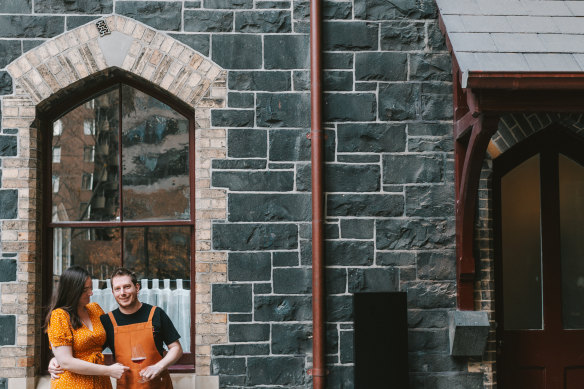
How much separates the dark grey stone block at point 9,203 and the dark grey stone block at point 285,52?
2.25 meters

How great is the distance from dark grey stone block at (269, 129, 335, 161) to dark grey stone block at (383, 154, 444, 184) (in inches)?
18.8

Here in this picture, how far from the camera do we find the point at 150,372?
154 inches

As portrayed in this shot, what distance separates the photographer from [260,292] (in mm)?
4828

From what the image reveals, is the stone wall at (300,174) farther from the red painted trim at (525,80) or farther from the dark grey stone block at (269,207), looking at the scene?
the red painted trim at (525,80)

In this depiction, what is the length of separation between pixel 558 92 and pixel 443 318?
76.9 inches

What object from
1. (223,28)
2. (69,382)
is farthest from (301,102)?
(69,382)

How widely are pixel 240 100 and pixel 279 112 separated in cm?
33

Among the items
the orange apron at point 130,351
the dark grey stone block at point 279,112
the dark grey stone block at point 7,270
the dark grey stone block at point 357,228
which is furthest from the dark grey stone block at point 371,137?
the dark grey stone block at point 7,270

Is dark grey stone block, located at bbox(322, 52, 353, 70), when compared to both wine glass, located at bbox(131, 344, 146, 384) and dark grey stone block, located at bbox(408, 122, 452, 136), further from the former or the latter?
wine glass, located at bbox(131, 344, 146, 384)

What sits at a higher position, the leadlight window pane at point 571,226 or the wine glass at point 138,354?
the leadlight window pane at point 571,226

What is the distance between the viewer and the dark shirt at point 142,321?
159 inches

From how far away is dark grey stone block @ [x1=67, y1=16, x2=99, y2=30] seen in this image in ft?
16.0

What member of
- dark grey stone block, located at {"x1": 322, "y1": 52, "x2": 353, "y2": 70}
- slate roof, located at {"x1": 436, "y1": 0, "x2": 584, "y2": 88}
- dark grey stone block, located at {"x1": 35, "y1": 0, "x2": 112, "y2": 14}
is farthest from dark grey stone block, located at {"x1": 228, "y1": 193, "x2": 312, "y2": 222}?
dark grey stone block, located at {"x1": 35, "y1": 0, "x2": 112, "y2": 14}

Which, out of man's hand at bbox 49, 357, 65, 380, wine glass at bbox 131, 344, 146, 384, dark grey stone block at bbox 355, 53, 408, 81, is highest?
dark grey stone block at bbox 355, 53, 408, 81
